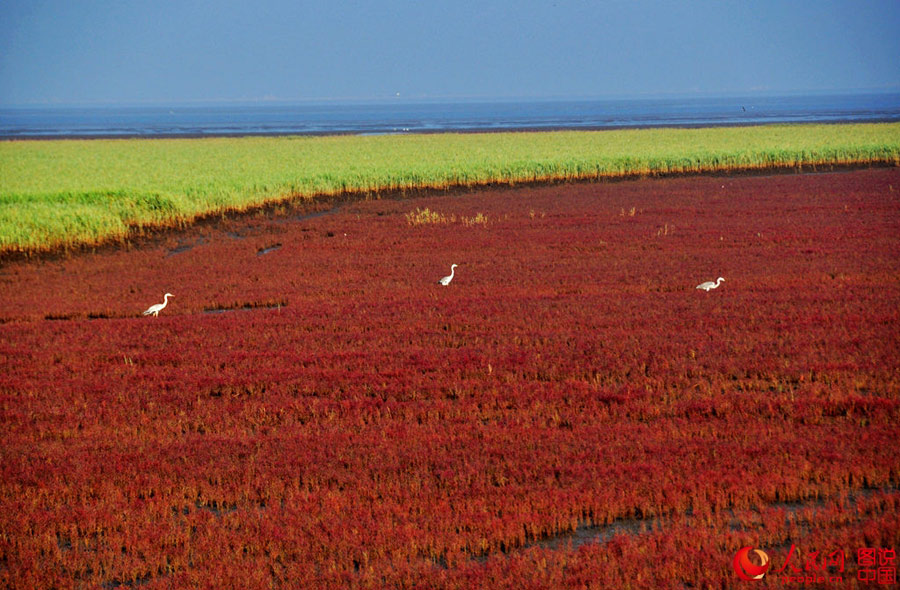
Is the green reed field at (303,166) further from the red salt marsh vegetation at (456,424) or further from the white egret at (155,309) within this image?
the white egret at (155,309)

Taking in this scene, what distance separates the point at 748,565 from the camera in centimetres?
711

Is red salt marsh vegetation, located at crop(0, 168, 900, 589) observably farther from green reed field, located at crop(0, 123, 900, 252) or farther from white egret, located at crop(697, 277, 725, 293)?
green reed field, located at crop(0, 123, 900, 252)

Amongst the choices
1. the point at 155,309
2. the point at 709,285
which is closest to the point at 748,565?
the point at 709,285

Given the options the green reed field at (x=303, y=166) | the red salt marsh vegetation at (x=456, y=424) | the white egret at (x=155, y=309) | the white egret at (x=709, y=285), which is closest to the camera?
the red salt marsh vegetation at (x=456, y=424)

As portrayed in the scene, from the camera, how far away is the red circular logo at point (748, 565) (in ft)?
22.8

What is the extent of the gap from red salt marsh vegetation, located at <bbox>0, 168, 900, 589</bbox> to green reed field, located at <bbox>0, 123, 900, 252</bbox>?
37.4ft

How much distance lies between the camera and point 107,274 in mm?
26516

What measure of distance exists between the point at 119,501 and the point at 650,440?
227 inches

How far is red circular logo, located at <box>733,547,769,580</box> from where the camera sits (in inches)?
274

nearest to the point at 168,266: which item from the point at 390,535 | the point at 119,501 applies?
the point at 119,501

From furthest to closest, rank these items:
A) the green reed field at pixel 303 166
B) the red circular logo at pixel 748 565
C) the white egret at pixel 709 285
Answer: the green reed field at pixel 303 166 → the white egret at pixel 709 285 → the red circular logo at pixel 748 565

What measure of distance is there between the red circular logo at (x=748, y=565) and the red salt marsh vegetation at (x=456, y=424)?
84 mm

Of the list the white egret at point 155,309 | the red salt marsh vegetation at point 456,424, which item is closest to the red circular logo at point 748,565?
the red salt marsh vegetation at point 456,424

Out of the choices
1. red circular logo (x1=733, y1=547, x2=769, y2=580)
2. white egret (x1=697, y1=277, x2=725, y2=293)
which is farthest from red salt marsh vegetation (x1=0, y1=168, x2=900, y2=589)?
white egret (x1=697, y1=277, x2=725, y2=293)
